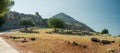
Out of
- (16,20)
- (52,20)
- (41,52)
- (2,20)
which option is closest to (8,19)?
(16,20)

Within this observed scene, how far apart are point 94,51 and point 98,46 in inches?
146

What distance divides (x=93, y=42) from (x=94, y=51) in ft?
20.5

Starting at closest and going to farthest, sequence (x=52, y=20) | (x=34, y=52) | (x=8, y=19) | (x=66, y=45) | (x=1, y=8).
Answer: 1. (x=34, y=52)
2. (x=66, y=45)
3. (x=1, y=8)
4. (x=52, y=20)
5. (x=8, y=19)

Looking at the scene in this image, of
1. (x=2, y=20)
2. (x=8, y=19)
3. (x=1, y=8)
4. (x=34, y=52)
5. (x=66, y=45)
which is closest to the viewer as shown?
(x=34, y=52)

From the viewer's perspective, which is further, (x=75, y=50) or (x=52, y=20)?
(x=52, y=20)

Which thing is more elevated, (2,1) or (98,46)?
(2,1)

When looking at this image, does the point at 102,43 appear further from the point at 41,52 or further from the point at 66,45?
the point at 41,52

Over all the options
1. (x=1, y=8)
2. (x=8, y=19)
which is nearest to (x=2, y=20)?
(x=8, y=19)

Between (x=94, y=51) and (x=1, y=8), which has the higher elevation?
(x=1, y=8)

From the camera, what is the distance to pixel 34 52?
30.0m

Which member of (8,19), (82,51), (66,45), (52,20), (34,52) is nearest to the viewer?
(34,52)

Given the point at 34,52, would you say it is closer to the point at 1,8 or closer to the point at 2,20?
the point at 1,8

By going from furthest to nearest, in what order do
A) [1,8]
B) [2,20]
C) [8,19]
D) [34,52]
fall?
[8,19] < [2,20] < [1,8] < [34,52]

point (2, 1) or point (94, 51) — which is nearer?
point (94, 51)
